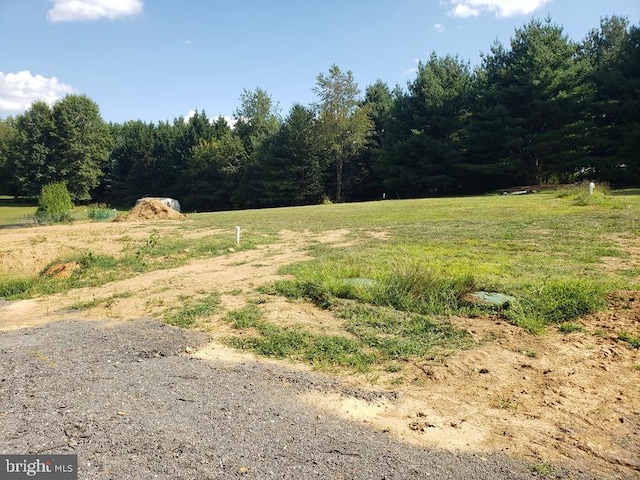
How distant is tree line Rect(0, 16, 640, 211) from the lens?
99.7ft

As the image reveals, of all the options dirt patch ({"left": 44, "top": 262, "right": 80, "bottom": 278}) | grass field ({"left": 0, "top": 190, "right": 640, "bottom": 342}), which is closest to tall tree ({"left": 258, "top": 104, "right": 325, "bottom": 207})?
grass field ({"left": 0, "top": 190, "right": 640, "bottom": 342})

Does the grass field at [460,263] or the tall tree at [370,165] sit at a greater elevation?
the tall tree at [370,165]

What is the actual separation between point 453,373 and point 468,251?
5.60 m

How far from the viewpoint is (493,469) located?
2.71 m

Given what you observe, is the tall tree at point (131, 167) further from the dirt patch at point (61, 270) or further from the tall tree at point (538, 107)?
the dirt patch at point (61, 270)

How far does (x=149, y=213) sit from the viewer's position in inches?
921

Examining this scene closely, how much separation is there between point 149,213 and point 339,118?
2611 centimetres

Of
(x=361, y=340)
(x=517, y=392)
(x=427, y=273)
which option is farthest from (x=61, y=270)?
(x=517, y=392)

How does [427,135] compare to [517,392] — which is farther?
[427,135]

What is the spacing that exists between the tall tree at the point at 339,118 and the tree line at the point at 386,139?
0.40 ft

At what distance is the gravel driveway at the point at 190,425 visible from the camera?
270 cm

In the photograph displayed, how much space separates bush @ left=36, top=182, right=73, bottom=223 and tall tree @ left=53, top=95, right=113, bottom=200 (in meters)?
32.5

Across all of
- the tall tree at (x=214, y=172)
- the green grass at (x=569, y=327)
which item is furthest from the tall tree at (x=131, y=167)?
the green grass at (x=569, y=327)

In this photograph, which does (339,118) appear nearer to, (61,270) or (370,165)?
(370,165)
